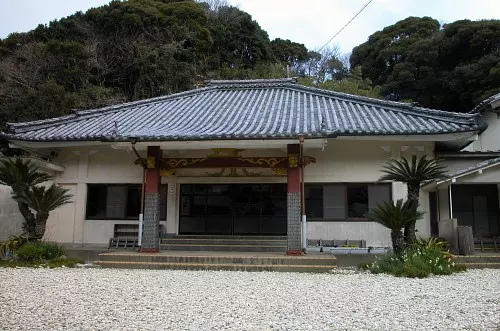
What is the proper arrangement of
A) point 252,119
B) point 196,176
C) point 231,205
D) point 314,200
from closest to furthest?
point 314,200
point 252,119
point 196,176
point 231,205

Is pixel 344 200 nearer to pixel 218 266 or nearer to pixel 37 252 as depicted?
pixel 218 266

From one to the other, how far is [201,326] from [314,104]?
11.0 m

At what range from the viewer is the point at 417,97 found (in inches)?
1266

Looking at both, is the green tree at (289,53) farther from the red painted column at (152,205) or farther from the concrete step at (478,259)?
the concrete step at (478,259)

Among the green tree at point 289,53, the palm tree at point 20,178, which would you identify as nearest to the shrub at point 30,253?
the palm tree at point 20,178

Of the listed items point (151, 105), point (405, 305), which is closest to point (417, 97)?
point (151, 105)

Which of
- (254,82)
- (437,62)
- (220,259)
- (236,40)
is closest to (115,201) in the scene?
(220,259)

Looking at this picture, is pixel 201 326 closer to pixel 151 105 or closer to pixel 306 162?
pixel 306 162

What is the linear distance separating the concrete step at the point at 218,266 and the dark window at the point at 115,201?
345 cm

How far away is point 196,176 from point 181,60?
18164 millimetres

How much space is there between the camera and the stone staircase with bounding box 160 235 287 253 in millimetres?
12141

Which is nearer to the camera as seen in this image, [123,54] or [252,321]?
[252,321]

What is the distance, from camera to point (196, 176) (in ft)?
44.9

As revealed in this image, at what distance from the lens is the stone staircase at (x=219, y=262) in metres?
9.77
